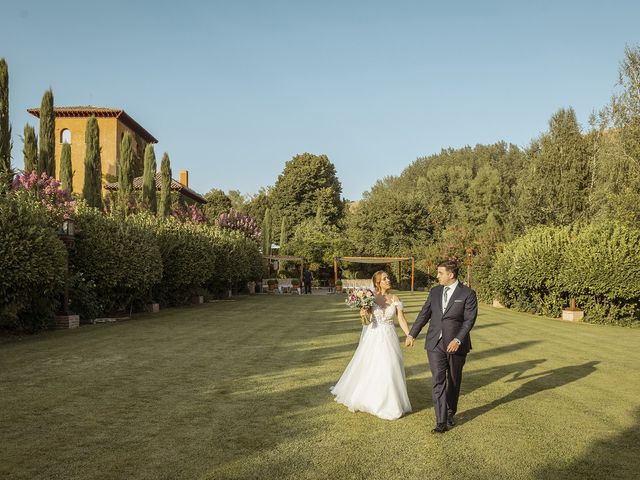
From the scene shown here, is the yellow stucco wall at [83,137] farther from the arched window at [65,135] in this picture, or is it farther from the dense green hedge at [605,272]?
the dense green hedge at [605,272]

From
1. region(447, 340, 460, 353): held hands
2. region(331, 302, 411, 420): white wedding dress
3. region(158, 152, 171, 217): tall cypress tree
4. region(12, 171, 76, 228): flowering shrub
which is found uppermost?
region(158, 152, 171, 217): tall cypress tree

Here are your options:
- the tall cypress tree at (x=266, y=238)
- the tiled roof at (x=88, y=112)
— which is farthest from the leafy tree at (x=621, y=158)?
the tiled roof at (x=88, y=112)

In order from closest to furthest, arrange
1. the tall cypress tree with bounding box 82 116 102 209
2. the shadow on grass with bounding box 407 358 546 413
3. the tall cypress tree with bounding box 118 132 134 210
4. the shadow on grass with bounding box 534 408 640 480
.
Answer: the shadow on grass with bounding box 534 408 640 480
the shadow on grass with bounding box 407 358 546 413
the tall cypress tree with bounding box 82 116 102 209
the tall cypress tree with bounding box 118 132 134 210

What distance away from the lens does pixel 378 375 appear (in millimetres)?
7148

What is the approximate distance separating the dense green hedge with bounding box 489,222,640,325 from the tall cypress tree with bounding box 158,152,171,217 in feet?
74.9

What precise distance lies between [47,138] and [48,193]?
13543 mm

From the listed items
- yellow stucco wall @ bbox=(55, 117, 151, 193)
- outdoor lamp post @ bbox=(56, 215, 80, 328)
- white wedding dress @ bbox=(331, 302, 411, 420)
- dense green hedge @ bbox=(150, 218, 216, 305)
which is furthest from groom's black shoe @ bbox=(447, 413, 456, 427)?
yellow stucco wall @ bbox=(55, 117, 151, 193)

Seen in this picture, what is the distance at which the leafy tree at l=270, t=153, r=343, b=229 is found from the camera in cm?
7275

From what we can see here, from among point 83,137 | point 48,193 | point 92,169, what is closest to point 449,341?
point 48,193

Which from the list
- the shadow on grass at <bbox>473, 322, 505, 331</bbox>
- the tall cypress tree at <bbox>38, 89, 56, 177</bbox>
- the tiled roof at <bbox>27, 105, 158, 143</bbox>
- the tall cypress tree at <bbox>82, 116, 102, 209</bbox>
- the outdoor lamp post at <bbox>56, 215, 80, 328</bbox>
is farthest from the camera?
the tiled roof at <bbox>27, 105, 158, 143</bbox>

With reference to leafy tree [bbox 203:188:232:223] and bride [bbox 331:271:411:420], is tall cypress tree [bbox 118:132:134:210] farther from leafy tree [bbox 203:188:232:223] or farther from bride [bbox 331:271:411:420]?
leafy tree [bbox 203:188:232:223]

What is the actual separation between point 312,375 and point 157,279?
12994 millimetres

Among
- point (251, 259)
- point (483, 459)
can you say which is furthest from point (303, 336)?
point (251, 259)

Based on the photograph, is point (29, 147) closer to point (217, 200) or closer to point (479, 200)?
point (479, 200)
